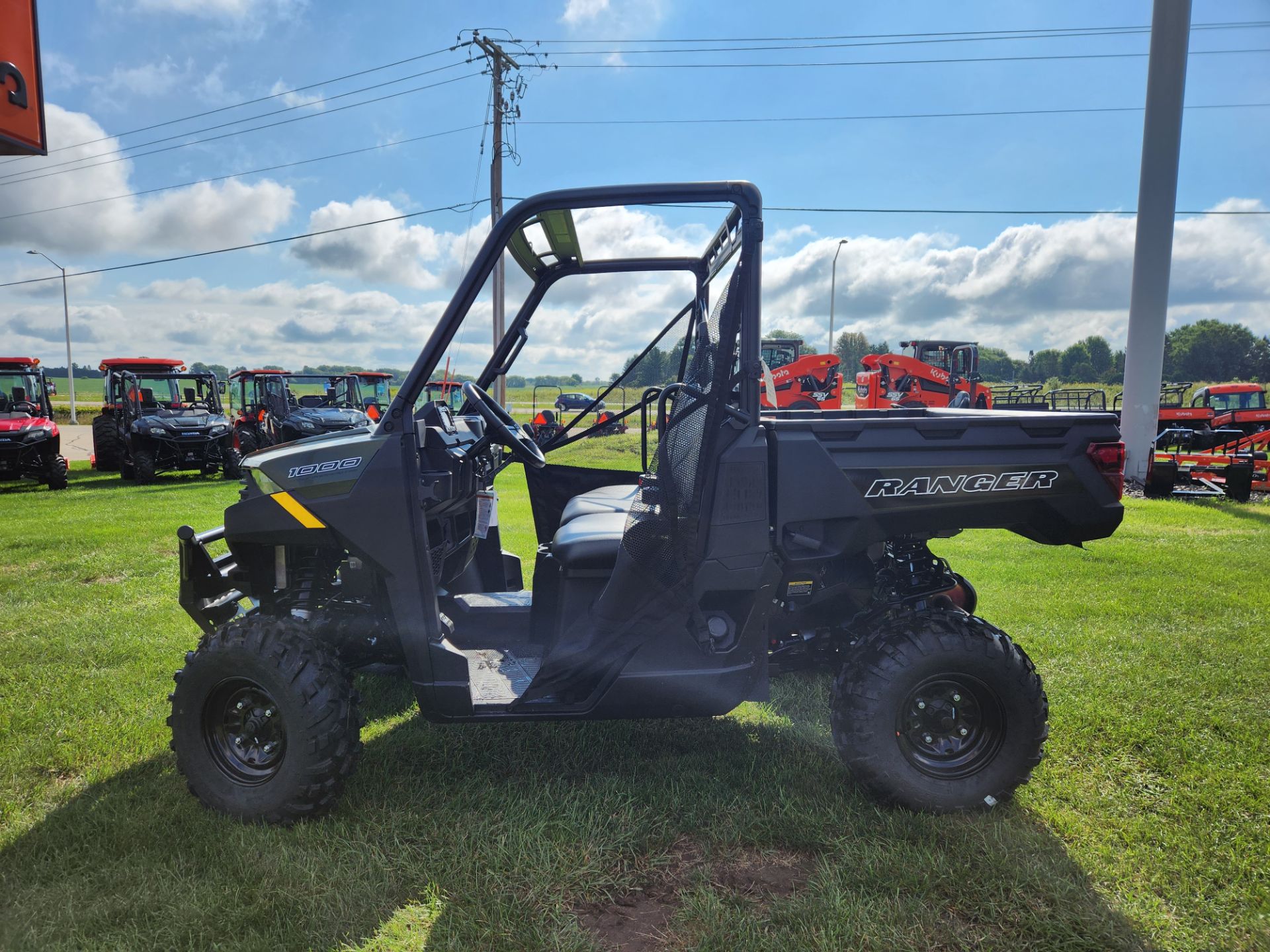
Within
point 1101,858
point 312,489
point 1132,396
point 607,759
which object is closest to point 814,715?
point 607,759

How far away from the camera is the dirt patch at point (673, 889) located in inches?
86.4

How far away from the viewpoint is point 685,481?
111 inches

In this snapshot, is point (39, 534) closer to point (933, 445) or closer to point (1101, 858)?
point (933, 445)

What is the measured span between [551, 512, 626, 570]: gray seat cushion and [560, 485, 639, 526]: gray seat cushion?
0.22 meters

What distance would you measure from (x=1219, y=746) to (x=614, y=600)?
8.87ft

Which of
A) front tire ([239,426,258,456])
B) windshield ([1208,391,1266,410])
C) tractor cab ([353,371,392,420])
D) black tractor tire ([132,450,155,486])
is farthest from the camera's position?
tractor cab ([353,371,392,420])

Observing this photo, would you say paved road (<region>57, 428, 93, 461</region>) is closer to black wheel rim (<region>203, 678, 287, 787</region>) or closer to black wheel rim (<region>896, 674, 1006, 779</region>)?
black wheel rim (<region>203, 678, 287, 787</region>)

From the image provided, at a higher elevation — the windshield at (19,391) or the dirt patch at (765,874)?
the windshield at (19,391)

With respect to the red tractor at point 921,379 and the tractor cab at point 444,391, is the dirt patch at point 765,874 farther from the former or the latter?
the red tractor at point 921,379

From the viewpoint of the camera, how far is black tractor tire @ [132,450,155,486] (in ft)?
46.3

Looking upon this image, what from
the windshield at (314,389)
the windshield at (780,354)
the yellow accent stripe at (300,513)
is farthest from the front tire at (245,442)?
the yellow accent stripe at (300,513)

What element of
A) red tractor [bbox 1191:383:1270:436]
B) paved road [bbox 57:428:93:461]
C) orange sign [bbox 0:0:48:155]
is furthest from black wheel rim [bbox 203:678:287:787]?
paved road [bbox 57:428:93:461]

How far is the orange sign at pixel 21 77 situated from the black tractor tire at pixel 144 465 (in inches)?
324

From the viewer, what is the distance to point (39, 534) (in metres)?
8.30
